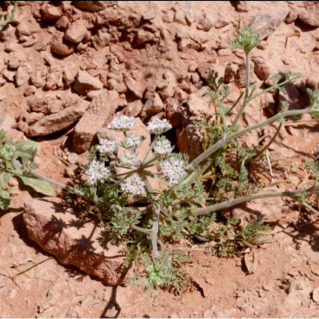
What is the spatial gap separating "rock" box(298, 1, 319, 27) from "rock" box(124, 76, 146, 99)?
2.29 meters

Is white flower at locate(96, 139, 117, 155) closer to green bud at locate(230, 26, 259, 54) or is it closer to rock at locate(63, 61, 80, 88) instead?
green bud at locate(230, 26, 259, 54)

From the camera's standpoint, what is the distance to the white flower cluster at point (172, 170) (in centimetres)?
351

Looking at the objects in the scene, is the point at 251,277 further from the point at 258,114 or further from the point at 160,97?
the point at 160,97

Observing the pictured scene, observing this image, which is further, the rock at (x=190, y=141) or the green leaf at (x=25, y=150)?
the rock at (x=190, y=141)

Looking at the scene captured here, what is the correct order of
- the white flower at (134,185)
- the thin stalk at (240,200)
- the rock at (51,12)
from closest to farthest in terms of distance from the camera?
1. the white flower at (134,185)
2. the thin stalk at (240,200)
3. the rock at (51,12)

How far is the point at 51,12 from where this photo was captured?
5473 millimetres

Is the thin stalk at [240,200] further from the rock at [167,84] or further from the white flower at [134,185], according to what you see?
the rock at [167,84]

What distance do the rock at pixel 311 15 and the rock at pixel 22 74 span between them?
3582 mm

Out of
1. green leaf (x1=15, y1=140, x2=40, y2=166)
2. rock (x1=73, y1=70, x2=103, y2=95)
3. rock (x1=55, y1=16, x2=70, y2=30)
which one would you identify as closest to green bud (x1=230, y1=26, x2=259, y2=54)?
rock (x1=73, y1=70, x2=103, y2=95)

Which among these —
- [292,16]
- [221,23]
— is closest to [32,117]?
[221,23]

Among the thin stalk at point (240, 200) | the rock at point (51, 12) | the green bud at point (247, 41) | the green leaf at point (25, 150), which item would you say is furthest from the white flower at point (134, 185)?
the rock at point (51, 12)

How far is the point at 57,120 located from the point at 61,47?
1031 millimetres

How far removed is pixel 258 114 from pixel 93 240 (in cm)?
243

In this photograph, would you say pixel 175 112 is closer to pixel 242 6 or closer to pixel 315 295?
pixel 242 6
